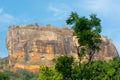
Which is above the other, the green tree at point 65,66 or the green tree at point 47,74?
the green tree at point 47,74

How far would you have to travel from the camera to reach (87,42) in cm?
3494

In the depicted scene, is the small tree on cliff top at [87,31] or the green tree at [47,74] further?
the green tree at [47,74]

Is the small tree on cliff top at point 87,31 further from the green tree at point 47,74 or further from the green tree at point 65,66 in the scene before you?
the green tree at point 47,74

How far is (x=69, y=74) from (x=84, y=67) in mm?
1341

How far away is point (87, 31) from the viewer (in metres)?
34.6

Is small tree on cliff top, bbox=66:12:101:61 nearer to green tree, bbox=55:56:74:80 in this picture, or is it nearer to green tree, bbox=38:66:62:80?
green tree, bbox=55:56:74:80

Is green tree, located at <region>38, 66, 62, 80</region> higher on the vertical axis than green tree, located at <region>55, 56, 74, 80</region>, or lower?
higher

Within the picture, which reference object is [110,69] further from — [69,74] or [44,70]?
[69,74]

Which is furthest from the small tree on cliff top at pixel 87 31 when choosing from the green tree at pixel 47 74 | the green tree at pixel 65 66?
the green tree at pixel 47 74

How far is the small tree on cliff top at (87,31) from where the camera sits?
3484 centimetres

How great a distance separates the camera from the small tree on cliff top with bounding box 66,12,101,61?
114 ft

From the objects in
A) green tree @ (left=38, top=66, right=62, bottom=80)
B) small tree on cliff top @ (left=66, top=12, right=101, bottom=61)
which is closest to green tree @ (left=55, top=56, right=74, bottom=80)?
small tree on cliff top @ (left=66, top=12, right=101, bottom=61)

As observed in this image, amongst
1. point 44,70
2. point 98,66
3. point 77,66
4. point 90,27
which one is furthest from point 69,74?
point 98,66

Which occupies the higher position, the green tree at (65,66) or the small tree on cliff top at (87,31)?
the small tree on cliff top at (87,31)
